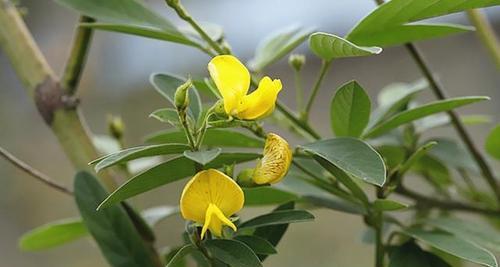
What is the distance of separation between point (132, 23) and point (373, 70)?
4.53ft

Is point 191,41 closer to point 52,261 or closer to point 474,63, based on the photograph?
point 474,63

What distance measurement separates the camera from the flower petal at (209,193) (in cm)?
30

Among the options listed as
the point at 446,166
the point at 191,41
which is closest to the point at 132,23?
the point at 191,41

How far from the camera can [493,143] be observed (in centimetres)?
51

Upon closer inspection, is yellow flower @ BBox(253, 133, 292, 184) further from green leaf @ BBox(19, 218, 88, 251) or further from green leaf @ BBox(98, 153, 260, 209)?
green leaf @ BBox(19, 218, 88, 251)

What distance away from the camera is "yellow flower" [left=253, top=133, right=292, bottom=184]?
1.03ft

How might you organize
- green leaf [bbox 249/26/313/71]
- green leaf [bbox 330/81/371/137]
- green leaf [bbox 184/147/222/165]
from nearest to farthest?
green leaf [bbox 184/147/222/165] → green leaf [bbox 330/81/371/137] → green leaf [bbox 249/26/313/71]

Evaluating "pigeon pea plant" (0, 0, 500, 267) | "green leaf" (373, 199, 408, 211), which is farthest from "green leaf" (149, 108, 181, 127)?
"green leaf" (373, 199, 408, 211)

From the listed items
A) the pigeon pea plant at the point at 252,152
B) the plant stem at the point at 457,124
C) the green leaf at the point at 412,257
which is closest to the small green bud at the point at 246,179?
the pigeon pea plant at the point at 252,152

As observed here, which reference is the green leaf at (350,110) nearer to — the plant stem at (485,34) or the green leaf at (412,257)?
the green leaf at (412,257)

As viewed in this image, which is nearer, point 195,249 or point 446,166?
point 195,249

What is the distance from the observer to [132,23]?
16.6 inches

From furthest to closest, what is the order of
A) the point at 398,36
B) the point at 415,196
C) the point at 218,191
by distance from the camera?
the point at 415,196 < the point at 398,36 < the point at 218,191

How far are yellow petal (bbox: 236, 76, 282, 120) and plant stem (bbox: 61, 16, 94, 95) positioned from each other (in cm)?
19
